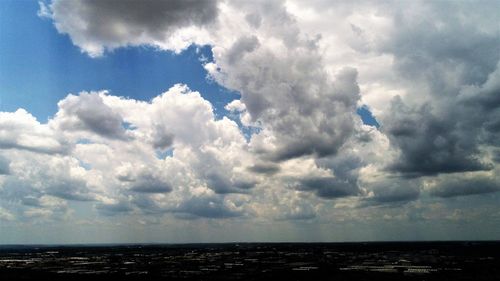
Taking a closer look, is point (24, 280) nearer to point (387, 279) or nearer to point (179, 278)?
point (179, 278)

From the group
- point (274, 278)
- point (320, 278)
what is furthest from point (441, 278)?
point (274, 278)

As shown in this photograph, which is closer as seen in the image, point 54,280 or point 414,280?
point 414,280

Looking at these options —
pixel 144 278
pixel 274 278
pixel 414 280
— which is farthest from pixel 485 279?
pixel 144 278

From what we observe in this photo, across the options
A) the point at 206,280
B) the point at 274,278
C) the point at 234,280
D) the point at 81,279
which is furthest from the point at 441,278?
the point at 81,279

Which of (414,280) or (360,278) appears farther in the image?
(360,278)

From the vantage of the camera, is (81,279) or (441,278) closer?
(441,278)

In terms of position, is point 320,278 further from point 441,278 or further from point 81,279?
point 81,279

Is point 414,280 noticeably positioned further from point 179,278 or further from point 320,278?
point 179,278
